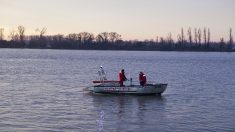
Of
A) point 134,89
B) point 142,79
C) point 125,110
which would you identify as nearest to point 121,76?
point 134,89

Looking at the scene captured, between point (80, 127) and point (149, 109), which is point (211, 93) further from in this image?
point (80, 127)

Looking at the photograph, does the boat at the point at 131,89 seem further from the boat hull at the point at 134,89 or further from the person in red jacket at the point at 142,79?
the person in red jacket at the point at 142,79

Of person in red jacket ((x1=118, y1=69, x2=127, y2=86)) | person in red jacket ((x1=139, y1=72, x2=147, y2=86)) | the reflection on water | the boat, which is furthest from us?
the boat

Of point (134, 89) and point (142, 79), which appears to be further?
point (134, 89)

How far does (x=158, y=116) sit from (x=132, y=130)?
4.99 meters

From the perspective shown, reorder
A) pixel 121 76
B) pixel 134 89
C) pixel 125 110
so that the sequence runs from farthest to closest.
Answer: pixel 134 89
pixel 121 76
pixel 125 110

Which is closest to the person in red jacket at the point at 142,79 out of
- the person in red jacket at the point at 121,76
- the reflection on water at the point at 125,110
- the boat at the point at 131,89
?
the boat at the point at 131,89

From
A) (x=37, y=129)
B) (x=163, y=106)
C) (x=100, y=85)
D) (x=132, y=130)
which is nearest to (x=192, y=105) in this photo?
(x=163, y=106)

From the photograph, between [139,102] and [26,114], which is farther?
[139,102]

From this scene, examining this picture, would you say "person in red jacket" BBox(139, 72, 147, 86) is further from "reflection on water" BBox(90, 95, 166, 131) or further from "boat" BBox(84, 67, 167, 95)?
"reflection on water" BBox(90, 95, 166, 131)

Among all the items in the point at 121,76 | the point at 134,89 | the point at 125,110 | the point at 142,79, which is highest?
the point at 121,76

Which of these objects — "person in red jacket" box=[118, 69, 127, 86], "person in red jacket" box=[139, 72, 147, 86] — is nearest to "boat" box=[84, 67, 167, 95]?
"person in red jacket" box=[139, 72, 147, 86]

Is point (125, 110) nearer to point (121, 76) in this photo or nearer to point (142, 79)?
point (121, 76)

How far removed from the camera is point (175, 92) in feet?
144
